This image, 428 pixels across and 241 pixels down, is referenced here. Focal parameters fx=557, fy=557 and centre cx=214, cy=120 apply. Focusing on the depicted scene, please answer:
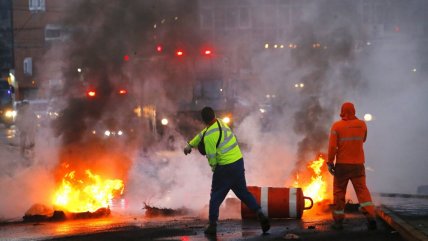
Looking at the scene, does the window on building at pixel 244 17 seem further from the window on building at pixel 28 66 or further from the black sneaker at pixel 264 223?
the window on building at pixel 28 66

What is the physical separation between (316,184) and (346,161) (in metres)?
2.32

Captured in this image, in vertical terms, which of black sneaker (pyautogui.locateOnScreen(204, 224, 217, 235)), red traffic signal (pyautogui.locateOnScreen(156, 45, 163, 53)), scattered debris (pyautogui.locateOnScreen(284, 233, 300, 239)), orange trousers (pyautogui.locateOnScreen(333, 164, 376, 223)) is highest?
red traffic signal (pyautogui.locateOnScreen(156, 45, 163, 53))

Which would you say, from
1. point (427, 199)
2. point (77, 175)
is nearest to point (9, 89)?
point (77, 175)

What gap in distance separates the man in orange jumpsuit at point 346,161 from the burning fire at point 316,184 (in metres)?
1.99

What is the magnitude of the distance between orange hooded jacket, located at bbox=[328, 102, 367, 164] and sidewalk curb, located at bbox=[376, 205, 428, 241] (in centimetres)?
73

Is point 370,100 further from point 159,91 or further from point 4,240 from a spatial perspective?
point 4,240

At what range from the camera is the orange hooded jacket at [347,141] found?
20.1ft

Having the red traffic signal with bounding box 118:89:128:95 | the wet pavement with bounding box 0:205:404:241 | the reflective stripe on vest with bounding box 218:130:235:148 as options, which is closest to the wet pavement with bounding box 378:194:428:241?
the wet pavement with bounding box 0:205:404:241

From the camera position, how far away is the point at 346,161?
20.0 feet

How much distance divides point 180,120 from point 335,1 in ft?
18.5

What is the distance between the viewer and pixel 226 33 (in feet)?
68.1

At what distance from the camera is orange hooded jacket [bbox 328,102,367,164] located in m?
6.12

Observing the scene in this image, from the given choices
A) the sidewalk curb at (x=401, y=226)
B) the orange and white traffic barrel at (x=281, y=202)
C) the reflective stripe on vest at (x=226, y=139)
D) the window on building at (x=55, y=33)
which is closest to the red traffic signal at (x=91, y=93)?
the window on building at (x=55, y=33)

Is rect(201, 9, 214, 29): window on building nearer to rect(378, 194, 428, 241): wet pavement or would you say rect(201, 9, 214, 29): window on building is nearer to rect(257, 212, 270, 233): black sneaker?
rect(378, 194, 428, 241): wet pavement
